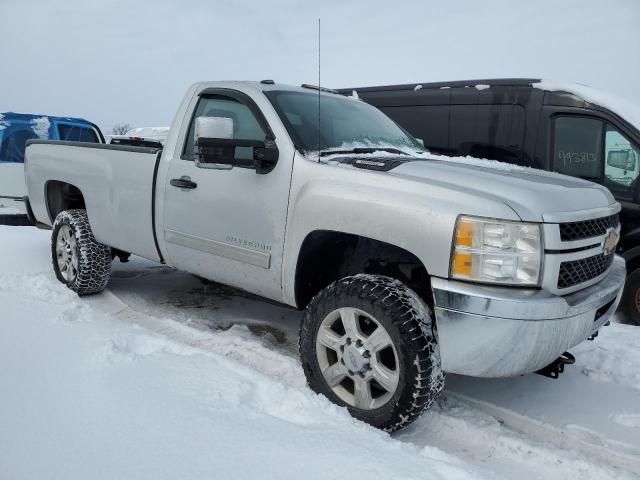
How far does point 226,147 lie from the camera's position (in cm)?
282

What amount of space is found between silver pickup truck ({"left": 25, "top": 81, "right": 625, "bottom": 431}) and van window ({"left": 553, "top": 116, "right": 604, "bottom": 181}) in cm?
206

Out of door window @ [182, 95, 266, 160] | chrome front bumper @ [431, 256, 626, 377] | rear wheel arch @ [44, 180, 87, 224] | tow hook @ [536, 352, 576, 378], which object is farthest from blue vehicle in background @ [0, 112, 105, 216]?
tow hook @ [536, 352, 576, 378]

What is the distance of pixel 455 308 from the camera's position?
2193 millimetres

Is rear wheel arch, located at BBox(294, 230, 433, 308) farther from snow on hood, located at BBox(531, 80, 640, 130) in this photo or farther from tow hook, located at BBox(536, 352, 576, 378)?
snow on hood, located at BBox(531, 80, 640, 130)

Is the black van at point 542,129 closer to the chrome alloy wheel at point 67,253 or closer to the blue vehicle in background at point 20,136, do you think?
the chrome alloy wheel at point 67,253

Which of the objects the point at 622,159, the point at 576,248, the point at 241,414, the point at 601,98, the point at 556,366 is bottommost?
the point at 241,414

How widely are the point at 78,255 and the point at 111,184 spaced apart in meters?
0.70

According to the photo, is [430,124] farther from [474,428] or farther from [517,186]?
[474,428]

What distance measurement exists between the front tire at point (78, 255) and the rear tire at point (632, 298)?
463cm

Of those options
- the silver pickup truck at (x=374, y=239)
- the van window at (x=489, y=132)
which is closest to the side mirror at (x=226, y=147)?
the silver pickup truck at (x=374, y=239)

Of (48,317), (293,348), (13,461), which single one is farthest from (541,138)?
(13,461)

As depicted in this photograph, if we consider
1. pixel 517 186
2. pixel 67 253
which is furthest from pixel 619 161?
pixel 67 253

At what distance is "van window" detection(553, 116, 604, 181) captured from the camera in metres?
4.77

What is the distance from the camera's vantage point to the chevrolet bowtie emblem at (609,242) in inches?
106
